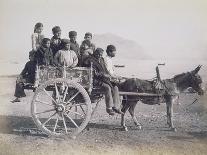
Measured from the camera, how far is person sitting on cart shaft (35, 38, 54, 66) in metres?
3.66

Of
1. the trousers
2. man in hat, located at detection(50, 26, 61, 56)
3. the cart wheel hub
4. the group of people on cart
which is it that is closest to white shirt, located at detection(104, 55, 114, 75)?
the group of people on cart

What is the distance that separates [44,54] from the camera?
365cm

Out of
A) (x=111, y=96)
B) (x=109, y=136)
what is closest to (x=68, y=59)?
(x=111, y=96)

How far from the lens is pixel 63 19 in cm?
380

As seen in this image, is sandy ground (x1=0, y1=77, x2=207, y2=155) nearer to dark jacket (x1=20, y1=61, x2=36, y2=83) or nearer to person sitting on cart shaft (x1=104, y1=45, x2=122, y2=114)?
dark jacket (x1=20, y1=61, x2=36, y2=83)

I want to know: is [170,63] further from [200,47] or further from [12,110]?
[12,110]

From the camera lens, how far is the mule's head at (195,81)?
3.90 metres

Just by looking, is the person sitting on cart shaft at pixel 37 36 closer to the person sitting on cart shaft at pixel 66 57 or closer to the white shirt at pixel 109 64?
the person sitting on cart shaft at pixel 66 57

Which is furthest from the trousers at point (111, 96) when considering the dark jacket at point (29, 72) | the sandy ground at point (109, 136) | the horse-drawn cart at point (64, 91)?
the dark jacket at point (29, 72)

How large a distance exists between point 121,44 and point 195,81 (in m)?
0.74

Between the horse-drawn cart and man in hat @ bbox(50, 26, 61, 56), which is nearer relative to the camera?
the horse-drawn cart

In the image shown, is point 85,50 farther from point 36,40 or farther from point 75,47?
point 36,40

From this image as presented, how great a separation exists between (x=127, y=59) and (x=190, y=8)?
716mm

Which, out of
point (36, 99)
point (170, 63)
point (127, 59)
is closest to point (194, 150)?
point (170, 63)
